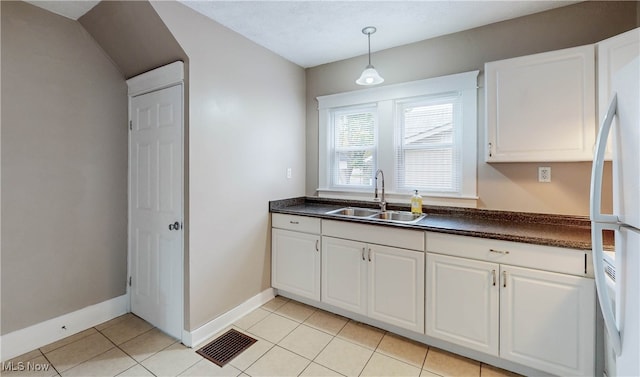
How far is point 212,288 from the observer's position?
2.23 metres

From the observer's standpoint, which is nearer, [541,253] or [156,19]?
[541,253]

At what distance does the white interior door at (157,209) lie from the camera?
214 centimetres

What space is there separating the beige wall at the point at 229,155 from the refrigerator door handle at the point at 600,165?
2248 millimetres

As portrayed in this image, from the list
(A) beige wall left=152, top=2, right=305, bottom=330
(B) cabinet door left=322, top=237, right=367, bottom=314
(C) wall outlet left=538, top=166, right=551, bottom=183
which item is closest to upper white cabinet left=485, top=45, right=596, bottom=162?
(C) wall outlet left=538, top=166, right=551, bottom=183

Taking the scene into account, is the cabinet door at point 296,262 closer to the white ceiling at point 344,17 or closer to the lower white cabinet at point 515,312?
the lower white cabinet at point 515,312

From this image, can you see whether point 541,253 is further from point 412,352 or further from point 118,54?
point 118,54

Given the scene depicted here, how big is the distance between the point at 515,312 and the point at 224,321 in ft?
7.09

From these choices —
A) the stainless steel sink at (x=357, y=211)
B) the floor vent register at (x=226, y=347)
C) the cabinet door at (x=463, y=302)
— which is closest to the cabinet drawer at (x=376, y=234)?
the cabinet door at (x=463, y=302)

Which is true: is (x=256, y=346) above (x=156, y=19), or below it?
below

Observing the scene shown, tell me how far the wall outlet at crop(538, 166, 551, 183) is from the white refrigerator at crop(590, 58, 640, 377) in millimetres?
1299

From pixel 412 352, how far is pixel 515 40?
8.47 ft

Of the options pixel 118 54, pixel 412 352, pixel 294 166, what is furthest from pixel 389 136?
pixel 118 54

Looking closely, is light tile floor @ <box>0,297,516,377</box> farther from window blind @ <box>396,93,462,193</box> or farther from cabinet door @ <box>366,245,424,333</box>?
window blind @ <box>396,93,462,193</box>

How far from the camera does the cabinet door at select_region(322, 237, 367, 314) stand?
7.47 ft
